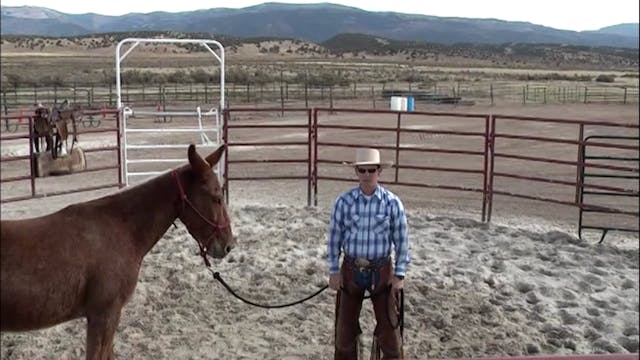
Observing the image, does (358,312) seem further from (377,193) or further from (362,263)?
(377,193)

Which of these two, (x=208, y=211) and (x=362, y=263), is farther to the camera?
(x=362, y=263)

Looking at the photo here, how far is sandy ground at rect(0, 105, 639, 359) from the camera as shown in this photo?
4.96m

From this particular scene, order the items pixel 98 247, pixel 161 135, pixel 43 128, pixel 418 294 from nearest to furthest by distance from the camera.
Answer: pixel 98 247
pixel 418 294
pixel 43 128
pixel 161 135

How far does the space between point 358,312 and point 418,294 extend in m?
2.09

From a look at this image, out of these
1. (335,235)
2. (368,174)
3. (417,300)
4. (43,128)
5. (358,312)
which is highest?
(368,174)

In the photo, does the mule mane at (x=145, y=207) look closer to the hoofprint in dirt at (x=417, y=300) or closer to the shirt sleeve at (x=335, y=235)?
the shirt sleeve at (x=335, y=235)

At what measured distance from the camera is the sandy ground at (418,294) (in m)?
4.96

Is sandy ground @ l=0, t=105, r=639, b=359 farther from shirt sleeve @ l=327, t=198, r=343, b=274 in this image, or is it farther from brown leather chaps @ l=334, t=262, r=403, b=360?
shirt sleeve @ l=327, t=198, r=343, b=274

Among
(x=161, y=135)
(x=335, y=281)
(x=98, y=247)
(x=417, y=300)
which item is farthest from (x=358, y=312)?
(x=161, y=135)

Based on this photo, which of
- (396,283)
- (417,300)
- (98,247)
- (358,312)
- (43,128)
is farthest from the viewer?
(43,128)

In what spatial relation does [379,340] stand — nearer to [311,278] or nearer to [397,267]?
[397,267]

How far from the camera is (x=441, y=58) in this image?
12500 centimetres

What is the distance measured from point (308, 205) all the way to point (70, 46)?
94.9 m

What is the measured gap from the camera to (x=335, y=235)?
379cm
